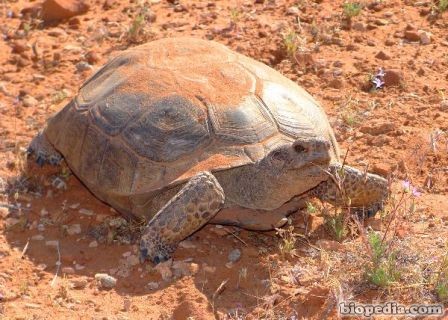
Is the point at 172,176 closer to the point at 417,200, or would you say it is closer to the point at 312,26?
the point at 417,200

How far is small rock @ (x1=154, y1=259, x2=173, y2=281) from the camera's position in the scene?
583cm

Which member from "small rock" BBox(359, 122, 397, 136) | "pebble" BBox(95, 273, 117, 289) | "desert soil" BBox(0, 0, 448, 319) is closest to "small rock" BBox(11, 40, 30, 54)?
"desert soil" BBox(0, 0, 448, 319)

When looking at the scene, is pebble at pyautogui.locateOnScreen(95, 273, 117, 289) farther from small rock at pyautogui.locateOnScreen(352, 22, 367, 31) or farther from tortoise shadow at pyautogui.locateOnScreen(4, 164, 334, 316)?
small rock at pyautogui.locateOnScreen(352, 22, 367, 31)

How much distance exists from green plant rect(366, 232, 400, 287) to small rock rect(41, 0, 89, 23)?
18.3ft

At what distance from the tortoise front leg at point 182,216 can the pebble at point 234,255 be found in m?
0.32

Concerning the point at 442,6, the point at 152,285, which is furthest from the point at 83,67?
the point at 442,6

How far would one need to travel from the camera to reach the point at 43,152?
7.39m

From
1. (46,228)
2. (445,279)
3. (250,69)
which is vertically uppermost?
(250,69)

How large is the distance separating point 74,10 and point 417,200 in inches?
201

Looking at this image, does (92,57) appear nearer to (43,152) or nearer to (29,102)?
(29,102)

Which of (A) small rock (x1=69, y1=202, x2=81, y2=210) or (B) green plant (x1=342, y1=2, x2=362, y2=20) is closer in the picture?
(A) small rock (x1=69, y1=202, x2=81, y2=210)

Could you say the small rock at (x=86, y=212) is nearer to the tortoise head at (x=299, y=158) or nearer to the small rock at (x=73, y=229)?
the small rock at (x=73, y=229)

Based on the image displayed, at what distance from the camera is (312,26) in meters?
9.05

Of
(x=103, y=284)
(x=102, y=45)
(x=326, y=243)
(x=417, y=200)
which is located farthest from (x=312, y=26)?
(x=103, y=284)
